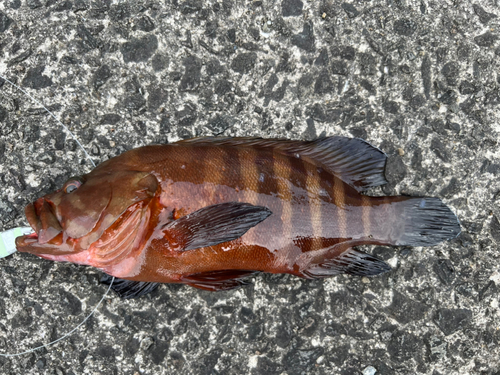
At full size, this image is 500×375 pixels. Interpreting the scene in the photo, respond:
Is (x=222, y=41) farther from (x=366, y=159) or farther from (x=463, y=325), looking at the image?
(x=463, y=325)

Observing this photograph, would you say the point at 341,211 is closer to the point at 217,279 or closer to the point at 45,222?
the point at 217,279

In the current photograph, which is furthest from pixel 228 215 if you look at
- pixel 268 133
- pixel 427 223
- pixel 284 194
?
pixel 427 223

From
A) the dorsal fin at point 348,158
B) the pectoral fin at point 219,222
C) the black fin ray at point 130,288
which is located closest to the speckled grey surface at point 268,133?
the black fin ray at point 130,288

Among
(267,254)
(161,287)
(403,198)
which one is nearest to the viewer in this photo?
(267,254)

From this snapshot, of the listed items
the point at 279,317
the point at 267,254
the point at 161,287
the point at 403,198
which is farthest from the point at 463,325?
the point at 161,287

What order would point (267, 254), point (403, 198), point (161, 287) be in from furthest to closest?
point (161, 287) → point (403, 198) → point (267, 254)

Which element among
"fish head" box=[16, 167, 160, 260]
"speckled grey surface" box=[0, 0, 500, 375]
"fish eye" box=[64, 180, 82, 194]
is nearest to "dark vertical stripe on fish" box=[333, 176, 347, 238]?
"speckled grey surface" box=[0, 0, 500, 375]

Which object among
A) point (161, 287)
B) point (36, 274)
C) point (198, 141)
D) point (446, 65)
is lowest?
point (161, 287)

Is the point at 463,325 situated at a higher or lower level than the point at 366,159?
lower
